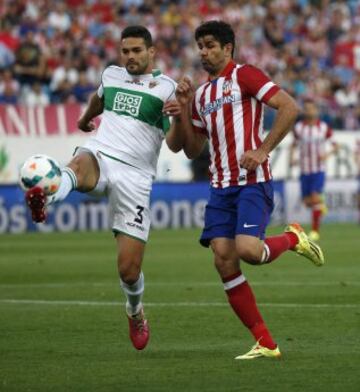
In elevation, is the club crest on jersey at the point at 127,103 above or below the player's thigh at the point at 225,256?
above

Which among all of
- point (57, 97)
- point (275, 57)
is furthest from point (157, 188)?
point (275, 57)

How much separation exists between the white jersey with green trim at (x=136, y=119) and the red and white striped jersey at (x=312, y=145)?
14358 millimetres

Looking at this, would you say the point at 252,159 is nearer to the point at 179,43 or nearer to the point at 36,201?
the point at 36,201

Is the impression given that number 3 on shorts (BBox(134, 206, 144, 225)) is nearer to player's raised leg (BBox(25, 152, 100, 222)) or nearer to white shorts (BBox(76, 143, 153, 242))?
white shorts (BBox(76, 143, 153, 242))

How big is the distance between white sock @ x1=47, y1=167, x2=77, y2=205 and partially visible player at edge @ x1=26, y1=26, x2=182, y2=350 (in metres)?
0.36

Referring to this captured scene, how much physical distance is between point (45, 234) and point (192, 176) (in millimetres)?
4586

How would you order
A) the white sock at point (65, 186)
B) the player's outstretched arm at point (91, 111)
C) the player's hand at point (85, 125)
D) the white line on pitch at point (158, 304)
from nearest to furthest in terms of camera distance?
1. the white sock at point (65, 186)
2. the player's outstretched arm at point (91, 111)
3. the player's hand at point (85, 125)
4. the white line on pitch at point (158, 304)

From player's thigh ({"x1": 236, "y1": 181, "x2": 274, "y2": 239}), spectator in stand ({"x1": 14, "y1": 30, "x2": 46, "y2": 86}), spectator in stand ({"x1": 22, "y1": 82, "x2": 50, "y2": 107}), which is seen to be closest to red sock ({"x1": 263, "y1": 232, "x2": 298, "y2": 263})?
player's thigh ({"x1": 236, "y1": 181, "x2": 274, "y2": 239})

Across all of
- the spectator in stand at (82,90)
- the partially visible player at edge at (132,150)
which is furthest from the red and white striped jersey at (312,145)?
the partially visible player at edge at (132,150)

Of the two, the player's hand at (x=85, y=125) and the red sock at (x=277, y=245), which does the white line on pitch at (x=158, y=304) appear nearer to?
the red sock at (x=277, y=245)

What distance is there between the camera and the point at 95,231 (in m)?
25.7

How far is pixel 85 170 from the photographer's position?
920cm

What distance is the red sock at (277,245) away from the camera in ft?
29.9

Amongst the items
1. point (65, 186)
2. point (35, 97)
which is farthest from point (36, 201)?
point (35, 97)
